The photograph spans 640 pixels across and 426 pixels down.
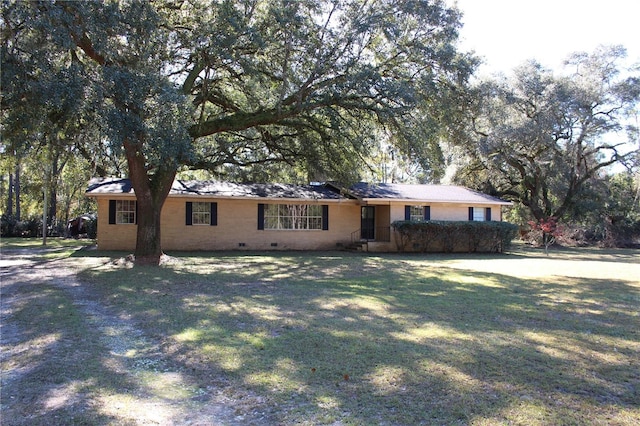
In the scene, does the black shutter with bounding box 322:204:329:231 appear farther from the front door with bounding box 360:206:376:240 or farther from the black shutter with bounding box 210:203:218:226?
the black shutter with bounding box 210:203:218:226

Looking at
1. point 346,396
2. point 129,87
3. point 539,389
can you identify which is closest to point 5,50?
point 129,87

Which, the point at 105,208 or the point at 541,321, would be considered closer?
the point at 541,321

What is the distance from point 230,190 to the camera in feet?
69.4

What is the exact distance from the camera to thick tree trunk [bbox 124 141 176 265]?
14.1 m

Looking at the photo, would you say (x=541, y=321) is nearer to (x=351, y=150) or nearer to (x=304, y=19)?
(x=304, y=19)

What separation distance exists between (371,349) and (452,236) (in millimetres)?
17843

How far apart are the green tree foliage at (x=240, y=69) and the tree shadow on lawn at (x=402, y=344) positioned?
369cm

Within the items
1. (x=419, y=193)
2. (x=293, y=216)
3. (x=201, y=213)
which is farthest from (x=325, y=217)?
(x=201, y=213)

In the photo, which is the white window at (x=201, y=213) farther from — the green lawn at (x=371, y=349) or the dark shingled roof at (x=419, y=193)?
the green lawn at (x=371, y=349)

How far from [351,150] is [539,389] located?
1337 centimetres

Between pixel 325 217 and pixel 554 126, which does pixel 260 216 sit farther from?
pixel 554 126

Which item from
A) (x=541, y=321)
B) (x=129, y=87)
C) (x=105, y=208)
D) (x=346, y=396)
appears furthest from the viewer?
(x=105, y=208)

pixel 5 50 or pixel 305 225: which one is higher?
pixel 5 50

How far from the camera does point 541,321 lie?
717cm
